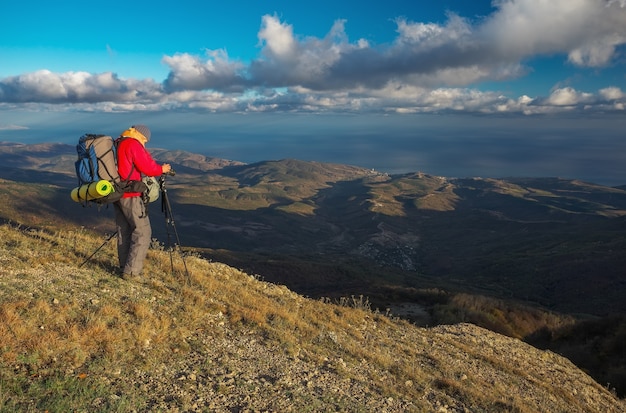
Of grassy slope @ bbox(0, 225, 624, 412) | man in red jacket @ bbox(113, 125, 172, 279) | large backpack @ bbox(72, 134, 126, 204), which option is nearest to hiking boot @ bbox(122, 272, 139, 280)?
man in red jacket @ bbox(113, 125, 172, 279)

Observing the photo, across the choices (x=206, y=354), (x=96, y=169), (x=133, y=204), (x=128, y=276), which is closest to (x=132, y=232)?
(x=133, y=204)

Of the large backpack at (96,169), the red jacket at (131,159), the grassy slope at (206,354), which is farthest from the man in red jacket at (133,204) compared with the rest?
the grassy slope at (206,354)

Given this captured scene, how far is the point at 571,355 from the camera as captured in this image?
20547mm

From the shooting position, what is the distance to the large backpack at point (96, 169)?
8791mm

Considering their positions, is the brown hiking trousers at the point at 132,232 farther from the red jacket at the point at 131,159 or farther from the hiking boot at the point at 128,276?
the red jacket at the point at 131,159

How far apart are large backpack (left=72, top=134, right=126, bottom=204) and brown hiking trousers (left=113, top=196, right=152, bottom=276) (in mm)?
529

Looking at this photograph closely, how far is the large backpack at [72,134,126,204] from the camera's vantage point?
28.8 feet

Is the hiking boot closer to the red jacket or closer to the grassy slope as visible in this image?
the grassy slope

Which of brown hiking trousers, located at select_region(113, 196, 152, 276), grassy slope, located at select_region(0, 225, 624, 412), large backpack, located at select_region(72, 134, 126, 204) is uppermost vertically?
large backpack, located at select_region(72, 134, 126, 204)

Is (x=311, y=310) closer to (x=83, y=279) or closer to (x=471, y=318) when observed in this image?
(x=83, y=279)

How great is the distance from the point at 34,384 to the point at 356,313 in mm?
10033

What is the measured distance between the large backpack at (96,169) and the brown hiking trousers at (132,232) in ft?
1.73

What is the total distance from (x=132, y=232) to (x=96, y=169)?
188 centimetres

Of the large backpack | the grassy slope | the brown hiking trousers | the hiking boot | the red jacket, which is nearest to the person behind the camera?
the grassy slope
